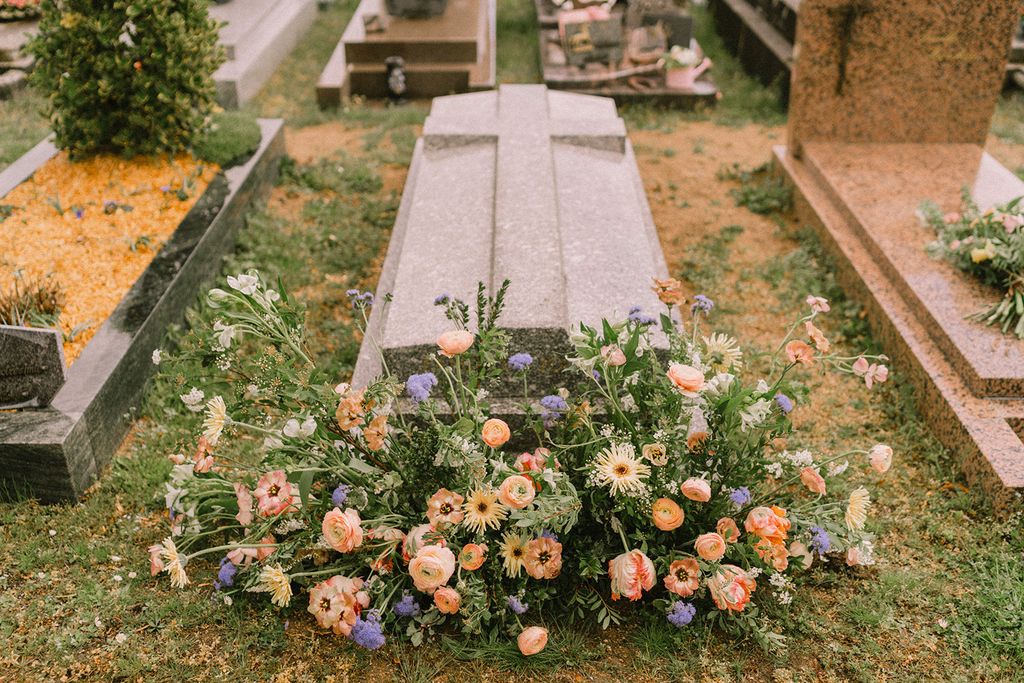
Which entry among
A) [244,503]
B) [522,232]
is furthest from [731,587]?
[522,232]

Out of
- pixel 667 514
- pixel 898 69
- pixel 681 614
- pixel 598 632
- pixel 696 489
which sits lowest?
pixel 598 632

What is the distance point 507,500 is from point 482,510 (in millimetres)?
147

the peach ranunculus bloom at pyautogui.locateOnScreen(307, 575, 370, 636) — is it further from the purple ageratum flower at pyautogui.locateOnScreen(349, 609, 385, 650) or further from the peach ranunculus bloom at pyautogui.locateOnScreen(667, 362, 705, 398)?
the peach ranunculus bloom at pyautogui.locateOnScreen(667, 362, 705, 398)

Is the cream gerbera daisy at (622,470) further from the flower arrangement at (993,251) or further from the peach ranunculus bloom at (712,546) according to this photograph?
the flower arrangement at (993,251)

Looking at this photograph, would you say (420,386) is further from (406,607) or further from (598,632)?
(598,632)

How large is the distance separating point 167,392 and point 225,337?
160cm

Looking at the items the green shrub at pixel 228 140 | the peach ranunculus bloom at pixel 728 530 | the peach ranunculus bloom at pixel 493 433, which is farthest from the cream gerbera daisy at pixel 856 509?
the green shrub at pixel 228 140

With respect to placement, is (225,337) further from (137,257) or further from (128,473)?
(137,257)

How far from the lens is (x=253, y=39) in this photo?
348 inches

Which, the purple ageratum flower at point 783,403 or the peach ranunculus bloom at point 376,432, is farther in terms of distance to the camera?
the purple ageratum flower at point 783,403

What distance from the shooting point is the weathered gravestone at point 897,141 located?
434 centimetres

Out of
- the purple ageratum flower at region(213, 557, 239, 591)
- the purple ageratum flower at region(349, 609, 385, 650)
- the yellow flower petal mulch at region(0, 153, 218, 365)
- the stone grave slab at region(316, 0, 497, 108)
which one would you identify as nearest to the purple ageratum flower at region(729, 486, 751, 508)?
the purple ageratum flower at region(349, 609, 385, 650)

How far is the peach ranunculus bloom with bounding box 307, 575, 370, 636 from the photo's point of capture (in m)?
2.59

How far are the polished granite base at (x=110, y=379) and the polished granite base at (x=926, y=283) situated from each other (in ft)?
11.9
